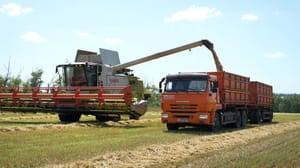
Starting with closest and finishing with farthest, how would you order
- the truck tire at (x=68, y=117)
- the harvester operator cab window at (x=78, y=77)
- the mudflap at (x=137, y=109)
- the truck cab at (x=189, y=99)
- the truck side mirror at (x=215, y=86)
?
the truck cab at (x=189, y=99)
the truck side mirror at (x=215, y=86)
the mudflap at (x=137, y=109)
the truck tire at (x=68, y=117)
the harvester operator cab window at (x=78, y=77)

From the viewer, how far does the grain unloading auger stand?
21297 mm

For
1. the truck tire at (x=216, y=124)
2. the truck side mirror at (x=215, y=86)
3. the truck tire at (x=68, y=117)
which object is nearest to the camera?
the truck tire at (x=216, y=124)

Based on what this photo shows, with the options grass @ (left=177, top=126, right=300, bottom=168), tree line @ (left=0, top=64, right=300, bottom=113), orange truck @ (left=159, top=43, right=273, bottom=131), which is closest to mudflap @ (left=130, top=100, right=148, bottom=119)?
orange truck @ (left=159, top=43, right=273, bottom=131)

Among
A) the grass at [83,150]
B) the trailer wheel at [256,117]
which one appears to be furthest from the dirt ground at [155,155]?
the trailer wheel at [256,117]

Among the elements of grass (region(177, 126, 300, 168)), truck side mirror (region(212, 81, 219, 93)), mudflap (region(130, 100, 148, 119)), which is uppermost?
truck side mirror (region(212, 81, 219, 93))

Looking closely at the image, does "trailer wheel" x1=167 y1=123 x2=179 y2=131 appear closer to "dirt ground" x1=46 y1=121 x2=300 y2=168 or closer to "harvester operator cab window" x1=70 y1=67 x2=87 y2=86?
"dirt ground" x1=46 y1=121 x2=300 y2=168

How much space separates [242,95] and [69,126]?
10.4 meters

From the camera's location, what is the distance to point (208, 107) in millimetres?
18875

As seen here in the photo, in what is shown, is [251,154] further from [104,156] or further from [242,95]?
[242,95]

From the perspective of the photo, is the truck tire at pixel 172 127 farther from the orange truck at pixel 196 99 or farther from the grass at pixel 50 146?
the grass at pixel 50 146

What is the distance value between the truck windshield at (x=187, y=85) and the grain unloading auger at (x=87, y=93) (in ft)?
7.70

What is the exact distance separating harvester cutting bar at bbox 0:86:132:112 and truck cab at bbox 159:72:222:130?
224 cm

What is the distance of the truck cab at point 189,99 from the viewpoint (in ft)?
62.0

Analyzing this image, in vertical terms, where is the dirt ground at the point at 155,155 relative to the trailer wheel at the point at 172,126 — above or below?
below
